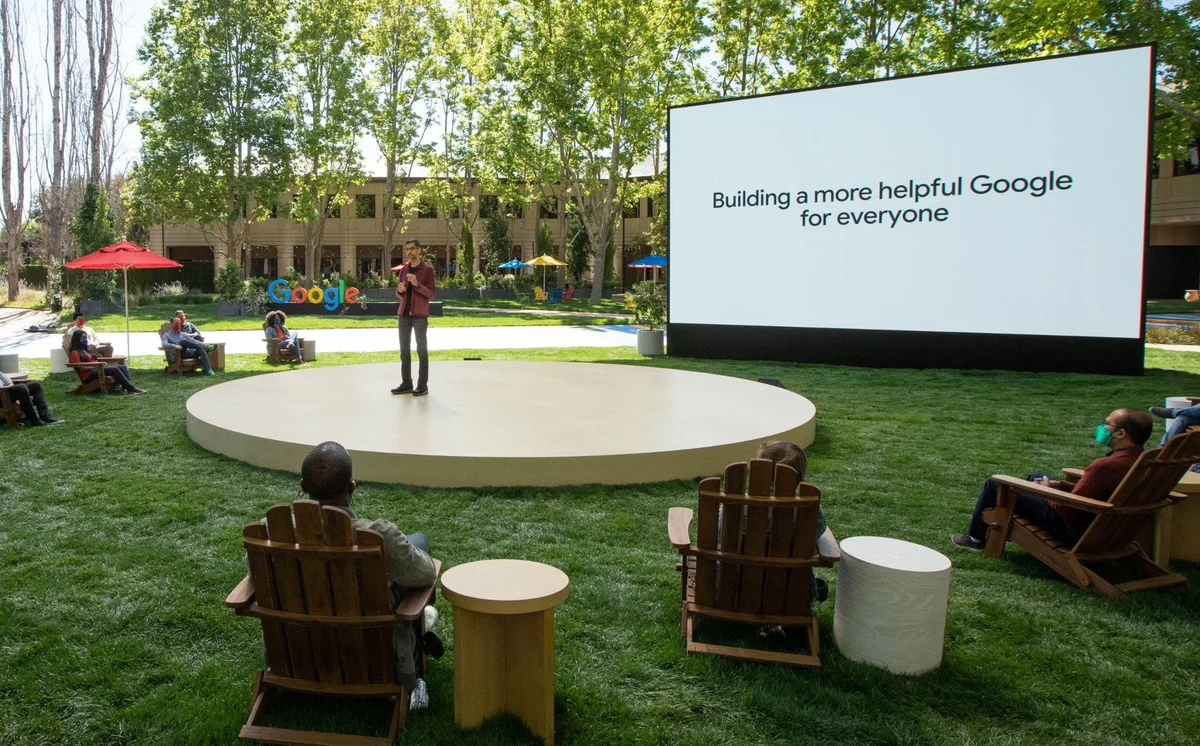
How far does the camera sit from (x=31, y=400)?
8.35m

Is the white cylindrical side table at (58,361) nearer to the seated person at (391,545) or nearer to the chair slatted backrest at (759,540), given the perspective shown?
the seated person at (391,545)

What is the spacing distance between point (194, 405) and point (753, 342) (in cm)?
992

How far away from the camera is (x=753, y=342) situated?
15148 millimetres

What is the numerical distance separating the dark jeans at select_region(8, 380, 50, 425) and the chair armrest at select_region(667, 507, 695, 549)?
763cm

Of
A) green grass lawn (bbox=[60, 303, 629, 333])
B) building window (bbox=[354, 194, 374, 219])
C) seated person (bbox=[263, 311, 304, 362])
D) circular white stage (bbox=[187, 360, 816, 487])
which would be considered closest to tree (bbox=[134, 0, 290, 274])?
green grass lawn (bbox=[60, 303, 629, 333])

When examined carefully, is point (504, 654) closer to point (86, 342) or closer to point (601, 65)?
point (86, 342)

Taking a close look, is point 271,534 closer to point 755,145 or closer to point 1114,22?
point 755,145

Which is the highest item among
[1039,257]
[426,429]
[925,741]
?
[1039,257]

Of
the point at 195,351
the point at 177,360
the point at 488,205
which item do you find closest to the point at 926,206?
the point at 195,351

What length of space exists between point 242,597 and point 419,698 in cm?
73

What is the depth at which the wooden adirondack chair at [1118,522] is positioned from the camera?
156 inches

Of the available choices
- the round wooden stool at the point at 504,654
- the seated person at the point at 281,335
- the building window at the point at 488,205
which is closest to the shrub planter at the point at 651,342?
the seated person at the point at 281,335

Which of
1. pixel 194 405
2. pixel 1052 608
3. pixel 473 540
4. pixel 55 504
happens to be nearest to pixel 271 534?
pixel 473 540

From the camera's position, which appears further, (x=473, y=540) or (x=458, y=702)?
(x=473, y=540)
